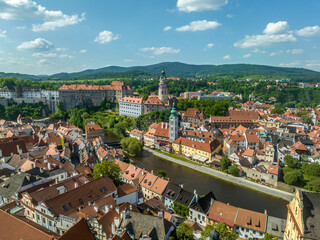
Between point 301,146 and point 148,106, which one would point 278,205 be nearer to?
point 301,146

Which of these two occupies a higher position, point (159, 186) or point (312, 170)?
point (159, 186)

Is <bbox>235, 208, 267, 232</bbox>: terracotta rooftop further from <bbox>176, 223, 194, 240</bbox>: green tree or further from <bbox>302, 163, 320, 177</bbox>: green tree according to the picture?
<bbox>302, 163, 320, 177</bbox>: green tree

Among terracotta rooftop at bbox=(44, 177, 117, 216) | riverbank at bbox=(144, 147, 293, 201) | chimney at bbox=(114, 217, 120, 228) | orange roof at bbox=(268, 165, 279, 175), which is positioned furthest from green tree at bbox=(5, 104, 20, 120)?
orange roof at bbox=(268, 165, 279, 175)

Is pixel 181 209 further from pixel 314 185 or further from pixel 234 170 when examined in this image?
pixel 314 185

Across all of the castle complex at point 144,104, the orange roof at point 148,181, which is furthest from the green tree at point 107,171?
the castle complex at point 144,104

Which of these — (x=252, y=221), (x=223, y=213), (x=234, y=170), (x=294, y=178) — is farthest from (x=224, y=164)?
(x=252, y=221)

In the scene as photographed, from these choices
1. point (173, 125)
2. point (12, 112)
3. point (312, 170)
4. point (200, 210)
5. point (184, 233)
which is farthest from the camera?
point (12, 112)

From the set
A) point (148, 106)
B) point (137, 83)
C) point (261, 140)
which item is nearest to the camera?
point (261, 140)

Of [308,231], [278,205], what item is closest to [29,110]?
[278,205]
